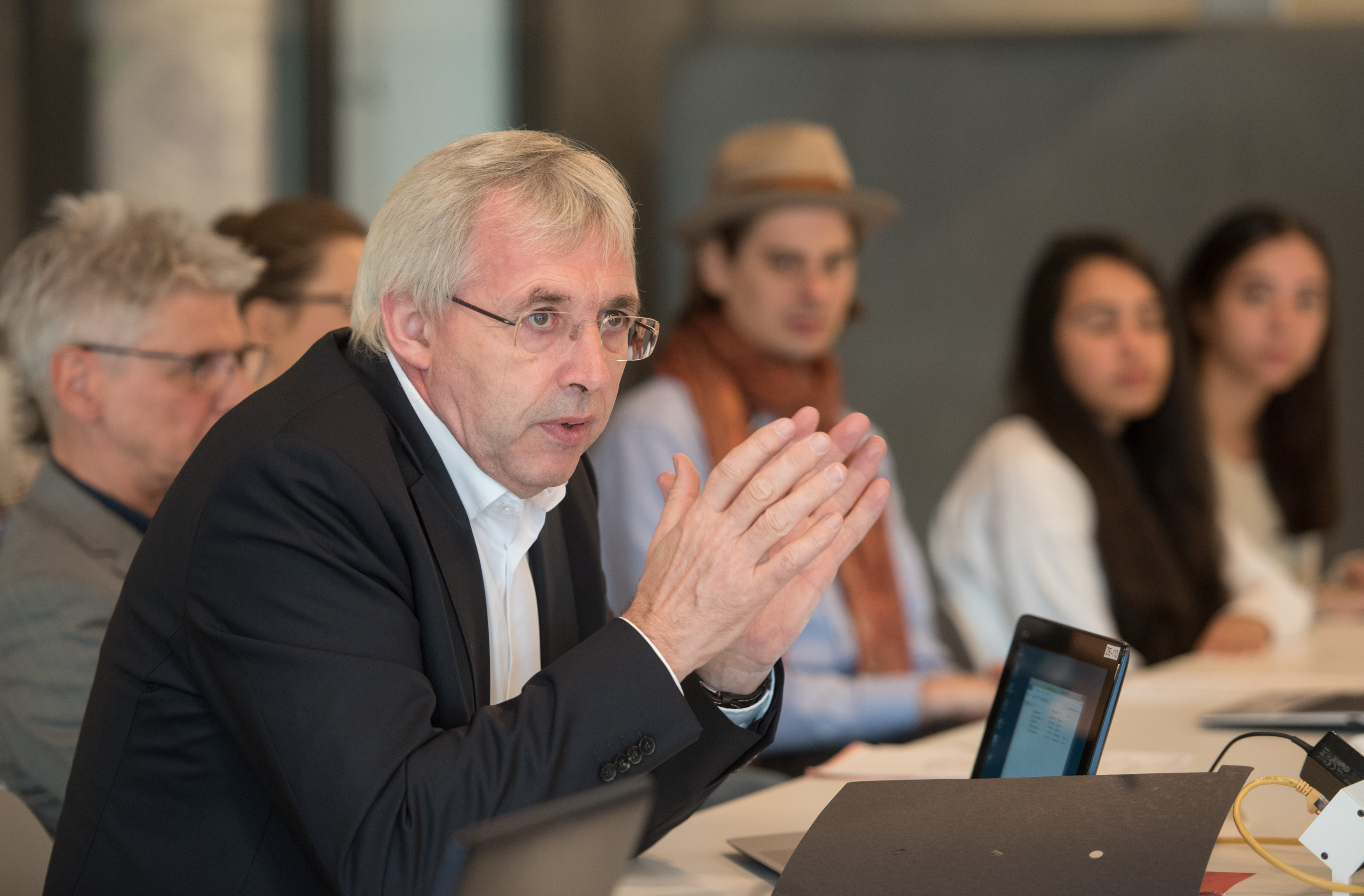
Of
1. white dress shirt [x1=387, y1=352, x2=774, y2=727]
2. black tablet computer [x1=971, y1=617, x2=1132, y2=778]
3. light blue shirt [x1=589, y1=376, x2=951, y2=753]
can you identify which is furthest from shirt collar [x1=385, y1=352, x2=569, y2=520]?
light blue shirt [x1=589, y1=376, x2=951, y2=753]

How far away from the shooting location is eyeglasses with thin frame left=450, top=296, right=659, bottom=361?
4.22ft

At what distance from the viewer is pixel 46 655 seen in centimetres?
168

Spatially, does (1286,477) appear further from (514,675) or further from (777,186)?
(514,675)

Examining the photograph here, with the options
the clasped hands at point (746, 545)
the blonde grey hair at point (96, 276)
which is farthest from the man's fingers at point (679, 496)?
the blonde grey hair at point (96, 276)

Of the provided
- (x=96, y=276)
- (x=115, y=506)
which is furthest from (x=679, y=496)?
(x=96, y=276)

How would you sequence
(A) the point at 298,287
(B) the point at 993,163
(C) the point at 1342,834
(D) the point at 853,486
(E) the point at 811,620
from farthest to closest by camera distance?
1. (B) the point at 993,163
2. (E) the point at 811,620
3. (A) the point at 298,287
4. (D) the point at 853,486
5. (C) the point at 1342,834

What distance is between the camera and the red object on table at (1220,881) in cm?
123

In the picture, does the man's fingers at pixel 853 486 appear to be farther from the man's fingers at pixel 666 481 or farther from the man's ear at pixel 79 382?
the man's ear at pixel 79 382

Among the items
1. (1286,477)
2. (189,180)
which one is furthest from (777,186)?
(1286,477)

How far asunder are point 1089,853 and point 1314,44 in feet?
14.7

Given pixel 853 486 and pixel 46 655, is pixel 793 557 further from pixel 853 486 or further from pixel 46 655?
pixel 46 655

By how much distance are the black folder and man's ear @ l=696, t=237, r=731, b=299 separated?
209 cm

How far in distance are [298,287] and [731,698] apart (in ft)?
4.35

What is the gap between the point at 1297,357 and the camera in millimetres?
3695
